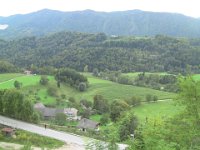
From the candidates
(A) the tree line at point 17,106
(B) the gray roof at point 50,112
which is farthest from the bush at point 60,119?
(A) the tree line at point 17,106

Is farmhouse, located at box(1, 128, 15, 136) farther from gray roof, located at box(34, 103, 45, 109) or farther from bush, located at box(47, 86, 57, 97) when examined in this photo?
bush, located at box(47, 86, 57, 97)

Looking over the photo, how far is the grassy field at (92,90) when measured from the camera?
9675 cm

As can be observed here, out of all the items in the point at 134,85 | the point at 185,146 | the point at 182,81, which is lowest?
the point at 134,85

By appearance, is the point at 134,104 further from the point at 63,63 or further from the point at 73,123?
the point at 63,63

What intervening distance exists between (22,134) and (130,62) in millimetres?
112819

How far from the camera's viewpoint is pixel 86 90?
106m

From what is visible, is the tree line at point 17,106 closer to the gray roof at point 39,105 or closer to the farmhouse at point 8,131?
the farmhouse at point 8,131

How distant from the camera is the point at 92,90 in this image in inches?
4178

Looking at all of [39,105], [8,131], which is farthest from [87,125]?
[8,131]

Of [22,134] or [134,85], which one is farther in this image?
[134,85]

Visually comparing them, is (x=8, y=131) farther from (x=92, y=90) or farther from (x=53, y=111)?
(x=92, y=90)

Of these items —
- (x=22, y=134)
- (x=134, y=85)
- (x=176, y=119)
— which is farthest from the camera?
(x=134, y=85)

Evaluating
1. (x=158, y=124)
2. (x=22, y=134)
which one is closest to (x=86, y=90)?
(x=22, y=134)

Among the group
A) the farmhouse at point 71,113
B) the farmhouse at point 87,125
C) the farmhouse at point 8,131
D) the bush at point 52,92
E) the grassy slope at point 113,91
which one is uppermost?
the farmhouse at point 8,131
